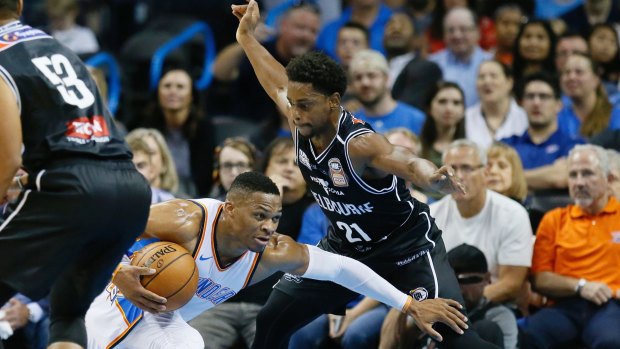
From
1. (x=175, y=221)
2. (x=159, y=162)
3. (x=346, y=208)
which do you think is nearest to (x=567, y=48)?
(x=159, y=162)

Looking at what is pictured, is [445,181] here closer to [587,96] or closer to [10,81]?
[10,81]

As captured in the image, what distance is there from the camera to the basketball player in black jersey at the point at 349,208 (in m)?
5.55

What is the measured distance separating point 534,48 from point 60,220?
6.67 m

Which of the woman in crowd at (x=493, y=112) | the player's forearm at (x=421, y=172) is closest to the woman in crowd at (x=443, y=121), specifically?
the woman in crowd at (x=493, y=112)

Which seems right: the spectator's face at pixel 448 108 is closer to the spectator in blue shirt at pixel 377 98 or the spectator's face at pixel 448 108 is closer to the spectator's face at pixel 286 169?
the spectator in blue shirt at pixel 377 98

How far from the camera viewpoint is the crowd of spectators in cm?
702

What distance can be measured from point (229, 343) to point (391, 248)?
1.66 metres

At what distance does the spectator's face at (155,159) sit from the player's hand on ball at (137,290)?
3.13m

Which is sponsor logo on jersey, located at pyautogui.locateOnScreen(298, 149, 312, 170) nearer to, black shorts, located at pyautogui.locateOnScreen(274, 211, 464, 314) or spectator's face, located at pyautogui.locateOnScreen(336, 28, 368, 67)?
black shorts, located at pyautogui.locateOnScreen(274, 211, 464, 314)

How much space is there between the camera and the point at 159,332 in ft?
17.7

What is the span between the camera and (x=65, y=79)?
174 inches

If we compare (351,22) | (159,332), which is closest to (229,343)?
(159,332)

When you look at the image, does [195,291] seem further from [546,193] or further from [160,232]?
[546,193]

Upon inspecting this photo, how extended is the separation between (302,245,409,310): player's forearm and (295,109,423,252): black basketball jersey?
280 millimetres
